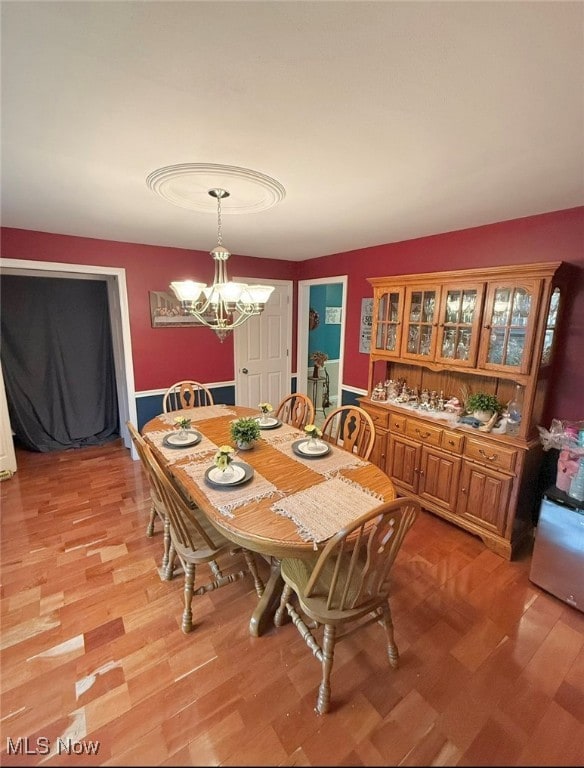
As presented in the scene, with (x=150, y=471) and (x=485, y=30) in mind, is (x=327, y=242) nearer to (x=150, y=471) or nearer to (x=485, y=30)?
(x=485, y=30)

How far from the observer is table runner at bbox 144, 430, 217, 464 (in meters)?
2.05

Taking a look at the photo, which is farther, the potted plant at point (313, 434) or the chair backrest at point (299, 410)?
the chair backrest at point (299, 410)

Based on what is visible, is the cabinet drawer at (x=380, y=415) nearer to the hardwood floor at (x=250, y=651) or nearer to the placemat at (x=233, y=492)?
the hardwood floor at (x=250, y=651)

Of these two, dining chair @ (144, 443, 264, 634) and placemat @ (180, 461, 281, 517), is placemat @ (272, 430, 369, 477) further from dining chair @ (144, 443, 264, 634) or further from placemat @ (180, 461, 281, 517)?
dining chair @ (144, 443, 264, 634)

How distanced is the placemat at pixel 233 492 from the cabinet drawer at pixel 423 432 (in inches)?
55.8

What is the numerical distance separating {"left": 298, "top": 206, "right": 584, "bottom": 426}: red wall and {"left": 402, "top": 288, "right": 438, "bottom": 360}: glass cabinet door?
0.40 metres

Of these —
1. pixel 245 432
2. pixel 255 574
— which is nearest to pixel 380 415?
pixel 245 432

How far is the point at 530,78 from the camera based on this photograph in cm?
101

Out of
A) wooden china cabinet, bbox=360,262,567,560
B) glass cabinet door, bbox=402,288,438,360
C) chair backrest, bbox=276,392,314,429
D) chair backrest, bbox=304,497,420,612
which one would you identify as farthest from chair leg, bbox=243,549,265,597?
glass cabinet door, bbox=402,288,438,360

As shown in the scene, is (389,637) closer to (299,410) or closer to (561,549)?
(561,549)

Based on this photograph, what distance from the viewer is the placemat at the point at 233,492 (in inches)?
60.7

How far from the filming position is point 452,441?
241cm

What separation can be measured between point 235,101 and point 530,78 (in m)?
0.94

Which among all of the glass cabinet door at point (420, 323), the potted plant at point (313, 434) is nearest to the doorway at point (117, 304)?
the potted plant at point (313, 434)
